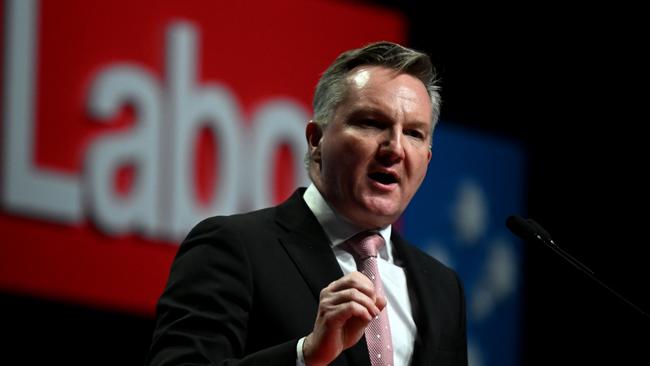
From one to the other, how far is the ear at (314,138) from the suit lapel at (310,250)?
0.10 meters

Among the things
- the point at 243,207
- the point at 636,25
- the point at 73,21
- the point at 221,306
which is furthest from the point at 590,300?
the point at 221,306

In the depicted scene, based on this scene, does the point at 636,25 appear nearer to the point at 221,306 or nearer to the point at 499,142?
the point at 499,142

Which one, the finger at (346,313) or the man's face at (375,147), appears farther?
the man's face at (375,147)

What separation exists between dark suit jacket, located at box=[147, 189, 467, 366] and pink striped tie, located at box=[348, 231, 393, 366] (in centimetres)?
3

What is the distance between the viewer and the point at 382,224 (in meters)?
2.37

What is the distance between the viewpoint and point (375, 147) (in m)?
2.32

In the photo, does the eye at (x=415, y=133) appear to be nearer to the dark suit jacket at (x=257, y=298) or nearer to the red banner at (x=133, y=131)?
the dark suit jacket at (x=257, y=298)

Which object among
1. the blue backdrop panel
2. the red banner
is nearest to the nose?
the red banner

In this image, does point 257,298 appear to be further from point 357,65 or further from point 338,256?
point 357,65

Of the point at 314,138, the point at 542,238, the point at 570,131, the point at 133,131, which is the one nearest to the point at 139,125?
the point at 133,131

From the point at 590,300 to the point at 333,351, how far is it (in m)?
3.52

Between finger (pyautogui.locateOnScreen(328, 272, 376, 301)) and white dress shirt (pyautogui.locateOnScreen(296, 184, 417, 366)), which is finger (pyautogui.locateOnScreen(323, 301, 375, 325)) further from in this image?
white dress shirt (pyautogui.locateOnScreen(296, 184, 417, 366))

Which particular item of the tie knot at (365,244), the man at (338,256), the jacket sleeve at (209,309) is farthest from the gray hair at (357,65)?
the jacket sleeve at (209,309)

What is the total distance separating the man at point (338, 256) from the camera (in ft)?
6.89
